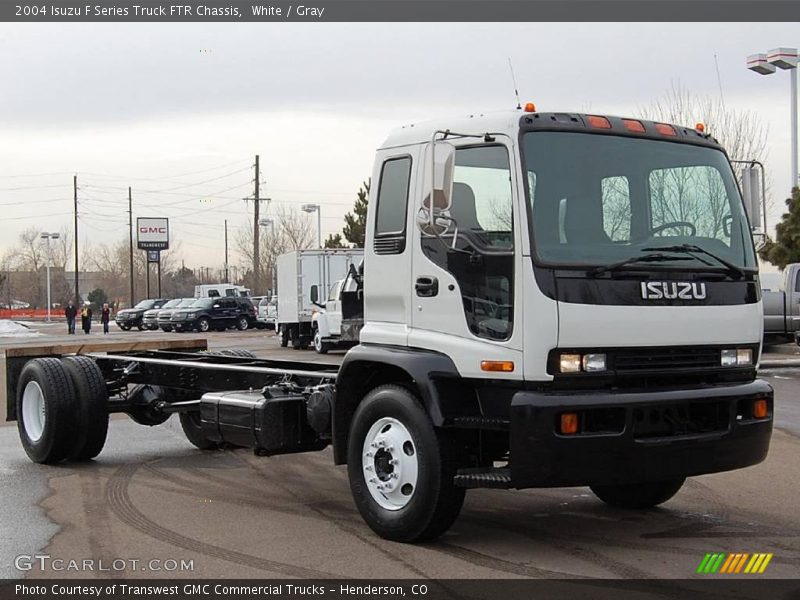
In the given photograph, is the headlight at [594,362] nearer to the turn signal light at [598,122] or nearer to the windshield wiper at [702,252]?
the windshield wiper at [702,252]

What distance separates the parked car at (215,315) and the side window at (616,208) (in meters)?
43.6

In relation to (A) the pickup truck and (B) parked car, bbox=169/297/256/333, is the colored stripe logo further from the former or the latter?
(B) parked car, bbox=169/297/256/333

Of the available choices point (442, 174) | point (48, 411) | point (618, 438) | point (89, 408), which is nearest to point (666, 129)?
point (442, 174)

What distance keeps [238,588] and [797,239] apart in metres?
25.0

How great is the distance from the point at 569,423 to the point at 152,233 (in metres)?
85.0

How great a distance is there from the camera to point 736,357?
263 inches

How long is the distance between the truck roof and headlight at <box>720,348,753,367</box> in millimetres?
1442

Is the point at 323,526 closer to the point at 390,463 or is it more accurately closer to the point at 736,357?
the point at 390,463

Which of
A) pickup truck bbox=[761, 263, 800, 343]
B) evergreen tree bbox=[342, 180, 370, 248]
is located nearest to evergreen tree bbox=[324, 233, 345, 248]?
evergreen tree bbox=[342, 180, 370, 248]

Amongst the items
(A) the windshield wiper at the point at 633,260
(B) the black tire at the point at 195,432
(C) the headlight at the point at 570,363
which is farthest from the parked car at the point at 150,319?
(C) the headlight at the point at 570,363

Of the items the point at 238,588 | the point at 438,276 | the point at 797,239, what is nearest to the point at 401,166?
the point at 438,276

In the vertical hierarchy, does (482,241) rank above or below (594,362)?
above

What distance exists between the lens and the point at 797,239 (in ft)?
90.9

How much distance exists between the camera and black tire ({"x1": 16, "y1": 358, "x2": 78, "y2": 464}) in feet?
32.6
